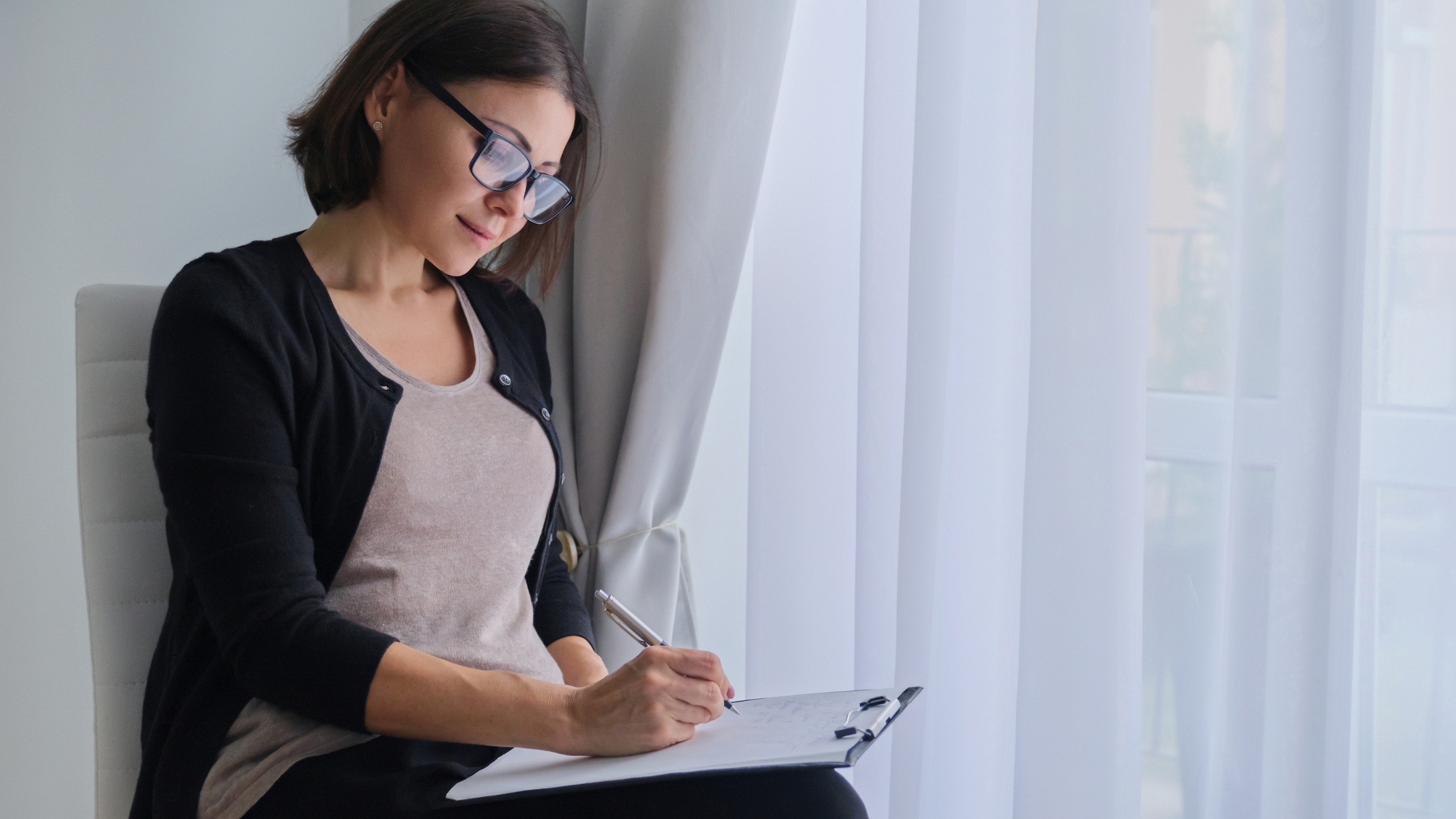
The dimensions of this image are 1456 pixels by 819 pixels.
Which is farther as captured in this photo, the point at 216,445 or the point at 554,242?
the point at 554,242

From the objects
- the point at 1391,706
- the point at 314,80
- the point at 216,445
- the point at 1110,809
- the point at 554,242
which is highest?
the point at 314,80

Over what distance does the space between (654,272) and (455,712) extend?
671mm

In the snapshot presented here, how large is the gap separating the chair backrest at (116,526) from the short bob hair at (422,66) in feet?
0.89

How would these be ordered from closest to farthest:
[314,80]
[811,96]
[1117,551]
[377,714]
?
[377,714] < [1117,551] < [811,96] < [314,80]

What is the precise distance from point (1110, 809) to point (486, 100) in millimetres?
981

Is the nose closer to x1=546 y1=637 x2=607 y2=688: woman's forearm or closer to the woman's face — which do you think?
the woman's face

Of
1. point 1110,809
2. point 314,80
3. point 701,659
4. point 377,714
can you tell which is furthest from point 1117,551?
point 314,80

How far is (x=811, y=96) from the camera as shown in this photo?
1361 mm

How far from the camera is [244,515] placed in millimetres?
872

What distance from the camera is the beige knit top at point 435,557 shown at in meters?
0.91

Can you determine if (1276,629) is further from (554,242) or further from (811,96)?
(554,242)

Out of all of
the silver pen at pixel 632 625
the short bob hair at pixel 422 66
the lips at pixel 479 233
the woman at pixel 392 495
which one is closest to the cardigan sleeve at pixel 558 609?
the woman at pixel 392 495

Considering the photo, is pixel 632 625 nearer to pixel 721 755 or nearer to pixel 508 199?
pixel 721 755

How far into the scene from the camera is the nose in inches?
43.3
